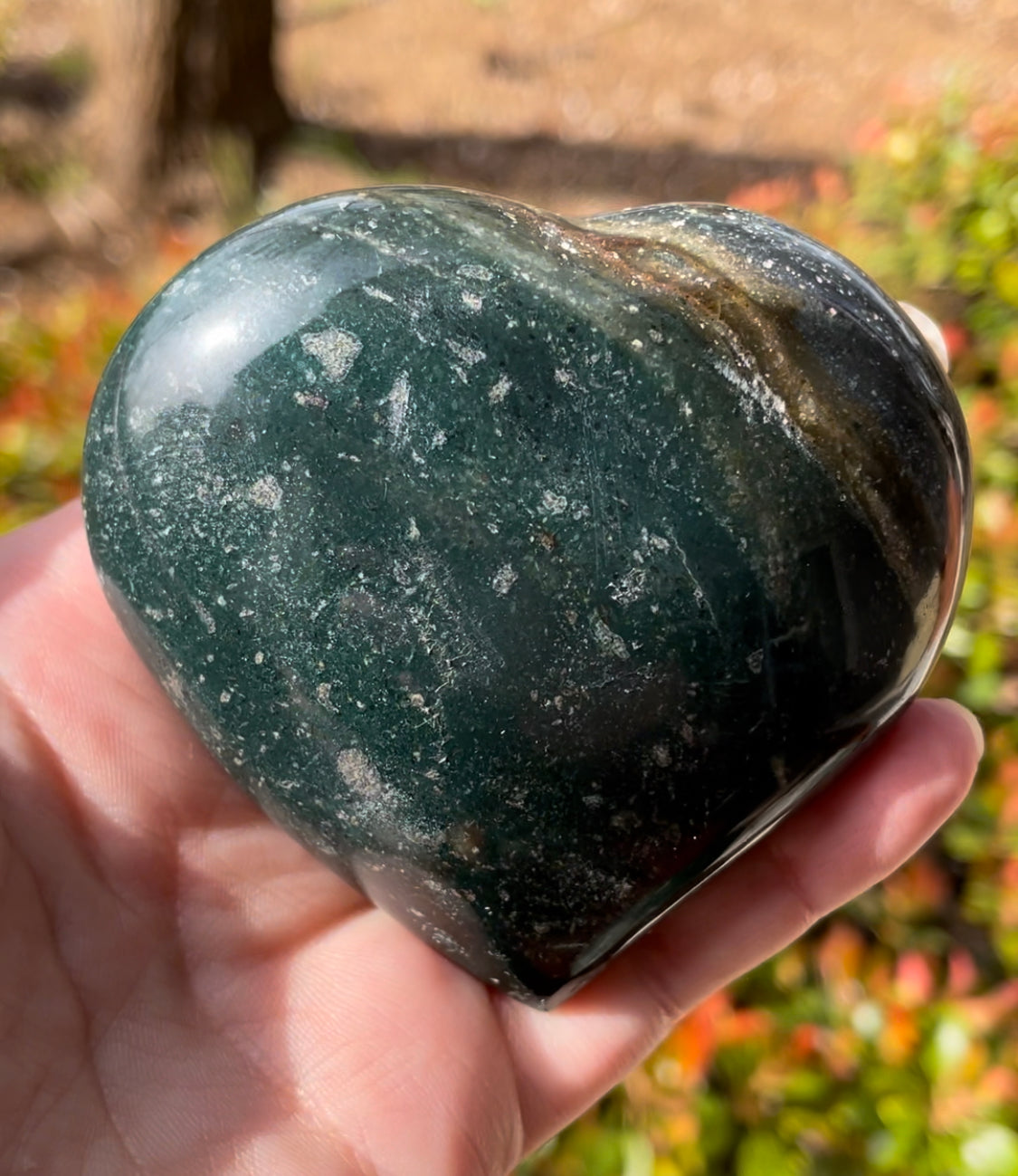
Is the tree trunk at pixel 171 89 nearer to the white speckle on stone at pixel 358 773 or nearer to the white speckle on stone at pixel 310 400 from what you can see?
the white speckle on stone at pixel 310 400

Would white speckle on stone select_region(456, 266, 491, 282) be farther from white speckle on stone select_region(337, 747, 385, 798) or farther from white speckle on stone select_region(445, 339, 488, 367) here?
white speckle on stone select_region(337, 747, 385, 798)

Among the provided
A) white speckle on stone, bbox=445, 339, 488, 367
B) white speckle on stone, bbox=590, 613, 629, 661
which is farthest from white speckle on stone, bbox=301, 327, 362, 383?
white speckle on stone, bbox=590, 613, 629, 661

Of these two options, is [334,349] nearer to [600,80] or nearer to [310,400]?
[310,400]

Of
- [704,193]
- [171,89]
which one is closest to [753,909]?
[704,193]

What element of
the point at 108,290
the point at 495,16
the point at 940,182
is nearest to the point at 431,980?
the point at 940,182

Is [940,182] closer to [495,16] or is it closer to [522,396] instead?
[522,396]

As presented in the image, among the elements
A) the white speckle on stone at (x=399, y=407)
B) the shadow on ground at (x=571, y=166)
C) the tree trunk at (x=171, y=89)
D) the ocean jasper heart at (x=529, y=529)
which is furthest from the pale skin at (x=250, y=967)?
the shadow on ground at (x=571, y=166)
